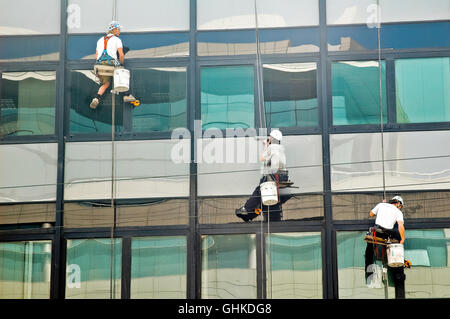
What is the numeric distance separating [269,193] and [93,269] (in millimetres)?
3140

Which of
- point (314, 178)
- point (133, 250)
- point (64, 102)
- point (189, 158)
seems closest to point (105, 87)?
point (64, 102)

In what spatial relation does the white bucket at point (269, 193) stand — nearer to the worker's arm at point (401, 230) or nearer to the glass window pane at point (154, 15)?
the worker's arm at point (401, 230)

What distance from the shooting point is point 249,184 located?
13867 mm

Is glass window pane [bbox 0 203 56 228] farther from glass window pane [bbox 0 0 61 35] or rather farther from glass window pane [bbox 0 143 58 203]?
glass window pane [bbox 0 0 61 35]

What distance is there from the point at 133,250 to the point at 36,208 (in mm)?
1772

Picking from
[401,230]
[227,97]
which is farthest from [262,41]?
[401,230]

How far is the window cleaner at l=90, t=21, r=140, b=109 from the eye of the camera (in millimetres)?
14094

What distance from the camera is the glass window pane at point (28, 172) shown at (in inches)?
550

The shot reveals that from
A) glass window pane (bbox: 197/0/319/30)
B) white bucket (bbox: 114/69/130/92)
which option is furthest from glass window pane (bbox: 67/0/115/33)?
glass window pane (bbox: 197/0/319/30)

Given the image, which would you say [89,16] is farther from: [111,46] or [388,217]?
[388,217]

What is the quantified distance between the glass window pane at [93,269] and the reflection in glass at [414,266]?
3624mm

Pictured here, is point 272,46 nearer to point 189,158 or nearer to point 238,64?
point 238,64

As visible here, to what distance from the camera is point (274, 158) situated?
13562 millimetres

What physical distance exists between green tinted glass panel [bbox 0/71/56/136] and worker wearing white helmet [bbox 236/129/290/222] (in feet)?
11.6
